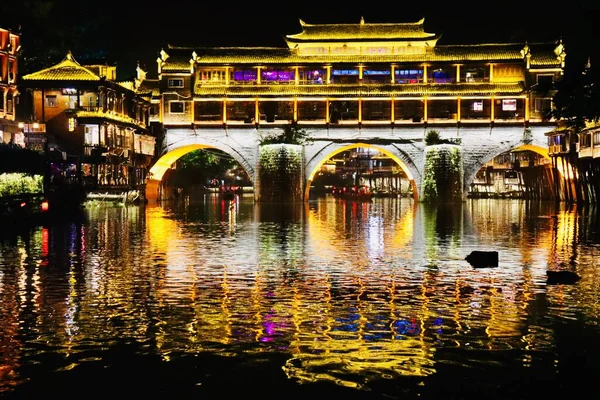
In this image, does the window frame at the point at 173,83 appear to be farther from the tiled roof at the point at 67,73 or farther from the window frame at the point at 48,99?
the window frame at the point at 48,99

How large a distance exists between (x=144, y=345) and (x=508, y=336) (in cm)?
607

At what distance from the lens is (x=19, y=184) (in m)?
44.1

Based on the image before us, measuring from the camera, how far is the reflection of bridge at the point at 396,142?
7750 cm

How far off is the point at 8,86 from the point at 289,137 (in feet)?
83.7

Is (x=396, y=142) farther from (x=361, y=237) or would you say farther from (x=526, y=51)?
(x=361, y=237)

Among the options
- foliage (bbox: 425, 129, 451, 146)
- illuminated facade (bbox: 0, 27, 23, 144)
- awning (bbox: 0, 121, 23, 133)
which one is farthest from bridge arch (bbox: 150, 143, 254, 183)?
illuminated facade (bbox: 0, 27, 23, 144)

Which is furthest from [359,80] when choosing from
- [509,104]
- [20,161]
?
[20,161]

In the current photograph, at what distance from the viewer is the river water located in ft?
37.0

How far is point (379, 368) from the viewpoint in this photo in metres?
11.8

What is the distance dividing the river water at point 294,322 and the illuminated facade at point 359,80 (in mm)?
48734

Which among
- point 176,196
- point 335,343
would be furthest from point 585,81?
point 176,196

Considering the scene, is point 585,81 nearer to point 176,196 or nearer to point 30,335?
point 30,335

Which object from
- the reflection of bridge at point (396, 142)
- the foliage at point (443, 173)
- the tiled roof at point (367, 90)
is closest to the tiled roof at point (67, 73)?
the tiled roof at point (367, 90)

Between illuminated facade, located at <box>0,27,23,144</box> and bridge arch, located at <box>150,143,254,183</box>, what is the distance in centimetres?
1814
